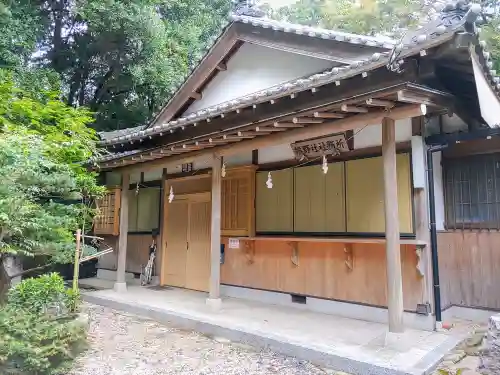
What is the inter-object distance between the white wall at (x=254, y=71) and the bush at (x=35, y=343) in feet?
17.5

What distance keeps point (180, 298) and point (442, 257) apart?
4586mm

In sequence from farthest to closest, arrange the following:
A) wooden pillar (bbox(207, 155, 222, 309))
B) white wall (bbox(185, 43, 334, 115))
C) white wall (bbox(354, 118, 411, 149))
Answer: white wall (bbox(185, 43, 334, 115))
wooden pillar (bbox(207, 155, 222, 309))
white wall (bbox(354, 118, 411, 149))


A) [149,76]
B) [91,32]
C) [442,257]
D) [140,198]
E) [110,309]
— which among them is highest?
[91,32]

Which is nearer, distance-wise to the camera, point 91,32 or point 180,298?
point 180,298

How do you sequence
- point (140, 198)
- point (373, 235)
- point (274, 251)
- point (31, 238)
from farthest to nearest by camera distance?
point (140, 198) → point (274, 251) → point (373, 235) → point (31, 238)

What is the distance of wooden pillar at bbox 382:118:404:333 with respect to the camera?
4.36 meters

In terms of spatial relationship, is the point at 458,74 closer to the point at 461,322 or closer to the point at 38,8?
the point at 461,322

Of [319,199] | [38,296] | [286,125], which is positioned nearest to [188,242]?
[319,199]

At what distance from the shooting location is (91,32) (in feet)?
39.7

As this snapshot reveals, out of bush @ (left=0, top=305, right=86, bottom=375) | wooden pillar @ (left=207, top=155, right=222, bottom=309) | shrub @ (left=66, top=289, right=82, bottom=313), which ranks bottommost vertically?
bush @ (left=0, top=305, right=86, bottom=375)

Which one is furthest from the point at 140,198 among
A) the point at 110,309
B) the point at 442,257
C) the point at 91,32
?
the point at 442,257

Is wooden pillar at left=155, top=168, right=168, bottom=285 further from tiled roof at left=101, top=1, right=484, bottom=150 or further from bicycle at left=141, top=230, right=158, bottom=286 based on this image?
tiled roof at left=101, top=1, right=484, bottom=150

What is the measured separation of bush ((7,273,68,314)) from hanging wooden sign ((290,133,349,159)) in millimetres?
3867

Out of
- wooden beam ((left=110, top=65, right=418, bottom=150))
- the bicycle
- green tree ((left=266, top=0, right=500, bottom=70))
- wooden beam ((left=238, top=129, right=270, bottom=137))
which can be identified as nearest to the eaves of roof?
wooden beam ((left=110, top=65, right=418, bottom=150))
